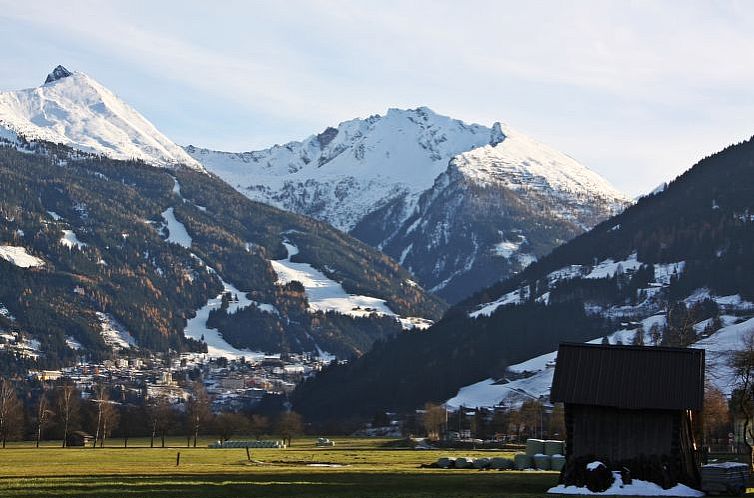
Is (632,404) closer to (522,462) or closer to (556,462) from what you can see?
(556,462)

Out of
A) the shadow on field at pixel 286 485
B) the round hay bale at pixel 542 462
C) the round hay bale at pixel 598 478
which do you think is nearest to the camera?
the shadow on field at pixel 286 485

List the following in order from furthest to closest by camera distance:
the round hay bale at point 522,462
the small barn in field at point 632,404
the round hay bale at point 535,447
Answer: the round hay bale at point 535,447 → the round hay bale at point 522,462 → the small barn in field at point 632,404

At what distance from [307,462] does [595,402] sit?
155ft

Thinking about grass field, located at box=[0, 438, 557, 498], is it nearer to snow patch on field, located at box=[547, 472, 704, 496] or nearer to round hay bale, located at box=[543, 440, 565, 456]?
snow patch on field, located at box=[547, 472, 704, 496]

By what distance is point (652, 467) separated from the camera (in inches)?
2859

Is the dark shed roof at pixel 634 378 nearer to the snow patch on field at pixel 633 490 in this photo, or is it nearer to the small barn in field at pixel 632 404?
the small barn in field at pixel 632 404

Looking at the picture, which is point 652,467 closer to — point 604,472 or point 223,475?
point 604,472

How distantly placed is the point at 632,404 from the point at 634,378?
65.1 inches

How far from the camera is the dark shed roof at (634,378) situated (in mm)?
71812

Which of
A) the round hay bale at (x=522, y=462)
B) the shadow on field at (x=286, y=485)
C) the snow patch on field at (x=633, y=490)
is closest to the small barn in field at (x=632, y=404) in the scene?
the snow patch on field at (x=633, y=490)

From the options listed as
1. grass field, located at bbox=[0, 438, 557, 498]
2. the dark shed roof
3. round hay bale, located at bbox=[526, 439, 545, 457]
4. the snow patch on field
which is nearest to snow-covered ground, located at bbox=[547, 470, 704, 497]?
the snow patch on field

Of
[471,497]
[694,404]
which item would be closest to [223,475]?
[471,497]

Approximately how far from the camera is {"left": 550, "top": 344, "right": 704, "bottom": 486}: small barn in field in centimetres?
7206

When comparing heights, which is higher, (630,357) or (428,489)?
(630,357)
